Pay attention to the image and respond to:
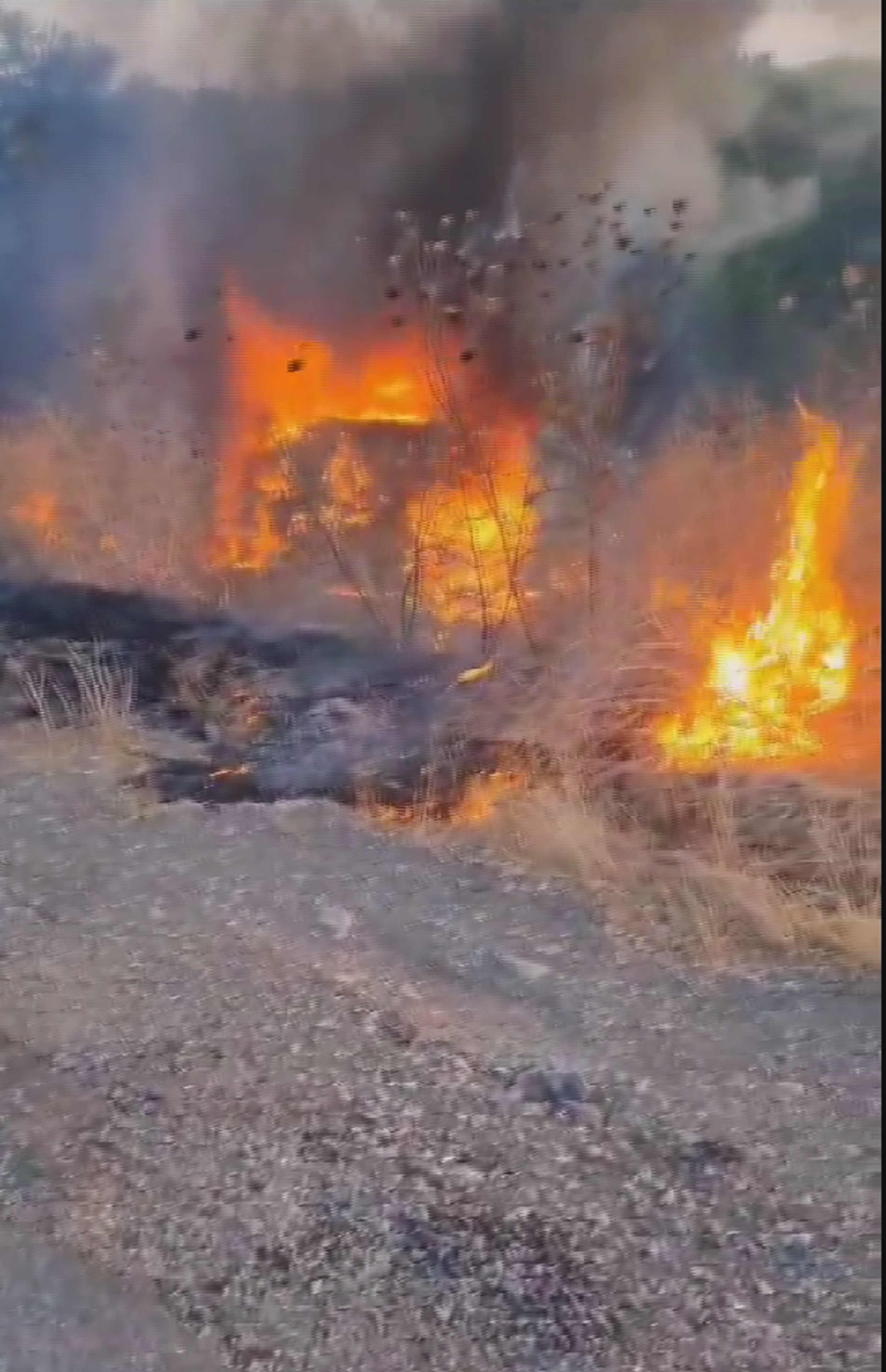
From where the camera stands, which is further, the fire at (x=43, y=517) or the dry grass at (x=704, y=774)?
the fire at (x=43, y=517)

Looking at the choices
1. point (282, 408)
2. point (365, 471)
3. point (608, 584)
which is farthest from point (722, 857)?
point (282, 408)

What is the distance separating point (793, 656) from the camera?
49.8 inches

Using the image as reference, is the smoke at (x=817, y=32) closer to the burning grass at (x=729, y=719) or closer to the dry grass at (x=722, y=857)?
the burning grass at (x=729, y=719)

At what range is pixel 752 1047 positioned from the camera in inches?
47.0

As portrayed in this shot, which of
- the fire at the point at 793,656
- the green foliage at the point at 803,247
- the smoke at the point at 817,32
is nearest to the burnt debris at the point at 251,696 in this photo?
the fire at the point at 793,656

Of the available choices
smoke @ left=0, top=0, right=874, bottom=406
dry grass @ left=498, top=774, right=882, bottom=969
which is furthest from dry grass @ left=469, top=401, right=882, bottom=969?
smoke @ left=0, top=0, right=874, bottom=406

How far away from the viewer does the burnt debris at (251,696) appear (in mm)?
1697

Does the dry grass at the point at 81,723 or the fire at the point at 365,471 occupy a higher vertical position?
the fire at the point at 365,471

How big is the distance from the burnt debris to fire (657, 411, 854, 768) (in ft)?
0.95

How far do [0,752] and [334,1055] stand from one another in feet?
2.79

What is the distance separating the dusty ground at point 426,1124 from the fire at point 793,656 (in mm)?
235

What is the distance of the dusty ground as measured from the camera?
1.04 meters

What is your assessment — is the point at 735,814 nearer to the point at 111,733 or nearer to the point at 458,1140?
the point at 458,1140

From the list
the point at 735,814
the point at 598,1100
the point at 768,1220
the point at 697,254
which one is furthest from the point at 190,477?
the point at 768,1220
